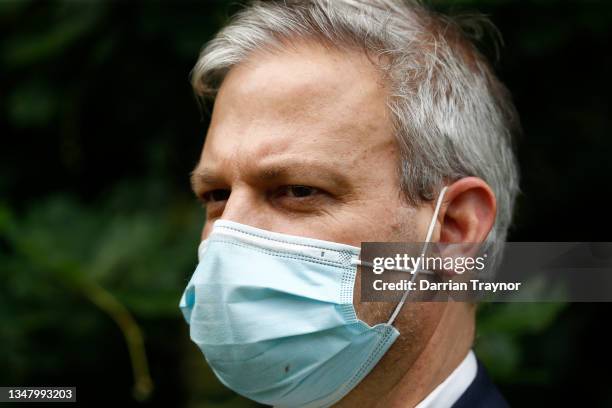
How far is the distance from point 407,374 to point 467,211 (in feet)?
1.68

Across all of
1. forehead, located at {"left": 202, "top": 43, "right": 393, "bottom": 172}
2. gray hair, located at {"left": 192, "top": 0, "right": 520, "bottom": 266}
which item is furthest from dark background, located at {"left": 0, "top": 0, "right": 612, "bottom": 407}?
forehead, located at {"left": 202, "top": 43, "right": 393, "bottom": 172}

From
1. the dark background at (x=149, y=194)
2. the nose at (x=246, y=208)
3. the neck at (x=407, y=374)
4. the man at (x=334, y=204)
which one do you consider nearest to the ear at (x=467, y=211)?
the man at (x=334, y=204)

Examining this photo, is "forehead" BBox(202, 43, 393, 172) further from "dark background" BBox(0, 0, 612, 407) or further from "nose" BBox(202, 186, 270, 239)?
"dark background" BBox(0, 0, 612, 407)

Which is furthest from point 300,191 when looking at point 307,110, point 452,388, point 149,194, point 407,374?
point 149,194

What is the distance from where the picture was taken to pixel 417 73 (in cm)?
255

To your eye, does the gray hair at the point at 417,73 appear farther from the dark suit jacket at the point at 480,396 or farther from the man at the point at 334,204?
the dark suit jacket at the point at 480,396

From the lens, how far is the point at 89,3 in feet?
13.1

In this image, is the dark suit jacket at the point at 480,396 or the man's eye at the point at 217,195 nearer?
the dark suit jacket at the point at 480,396

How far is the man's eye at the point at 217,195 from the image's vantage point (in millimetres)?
2623

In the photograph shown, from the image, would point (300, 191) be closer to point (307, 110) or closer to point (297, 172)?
point (297, 172)

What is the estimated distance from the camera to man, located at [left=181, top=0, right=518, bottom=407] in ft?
7.61

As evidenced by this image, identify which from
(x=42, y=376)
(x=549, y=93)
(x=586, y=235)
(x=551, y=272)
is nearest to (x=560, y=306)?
(x=551, y=272)

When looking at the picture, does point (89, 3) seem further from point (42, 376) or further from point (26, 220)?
point (42, 376)

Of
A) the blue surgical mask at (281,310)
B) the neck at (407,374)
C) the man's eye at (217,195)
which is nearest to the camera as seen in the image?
the blue surgical mask at (281,310)
